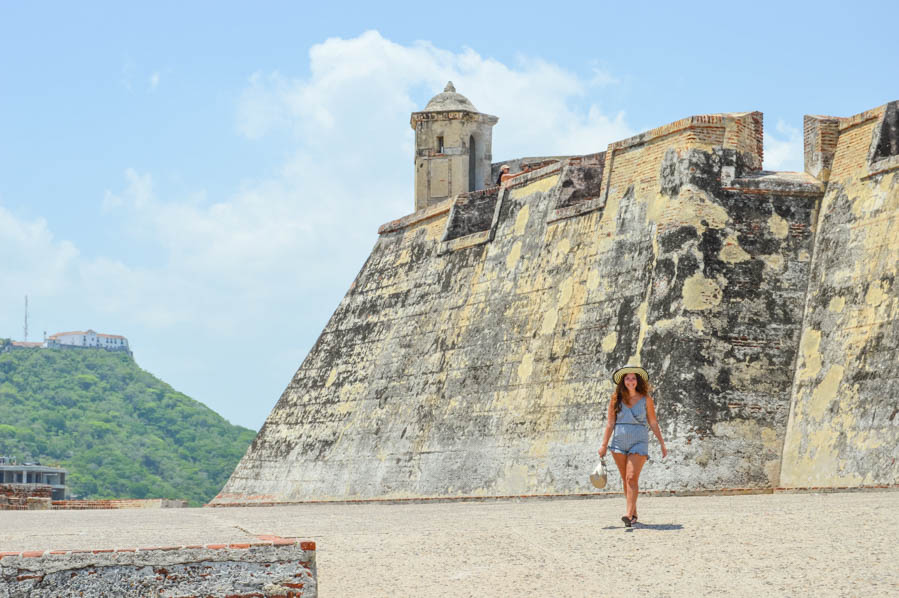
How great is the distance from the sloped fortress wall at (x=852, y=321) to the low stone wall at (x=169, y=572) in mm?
9302

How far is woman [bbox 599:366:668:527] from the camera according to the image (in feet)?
36.2

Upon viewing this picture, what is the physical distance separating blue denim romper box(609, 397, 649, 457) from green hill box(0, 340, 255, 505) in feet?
234

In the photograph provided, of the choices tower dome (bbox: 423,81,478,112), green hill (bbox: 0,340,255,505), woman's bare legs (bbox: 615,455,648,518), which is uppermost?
tower dome (bbox: 423,81,478,112)

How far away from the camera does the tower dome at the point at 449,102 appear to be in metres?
30.8

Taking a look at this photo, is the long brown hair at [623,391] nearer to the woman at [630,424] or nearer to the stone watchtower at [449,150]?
the woman at [630,424]

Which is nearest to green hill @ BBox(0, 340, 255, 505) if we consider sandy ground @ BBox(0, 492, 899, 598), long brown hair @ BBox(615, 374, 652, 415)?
sandy ground @ BBox(0, 492, 899, 598)

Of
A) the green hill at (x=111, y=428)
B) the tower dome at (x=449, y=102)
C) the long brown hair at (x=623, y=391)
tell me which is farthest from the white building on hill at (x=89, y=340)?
the long brown hair at (x=623, y=391)

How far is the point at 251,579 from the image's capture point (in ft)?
24.7

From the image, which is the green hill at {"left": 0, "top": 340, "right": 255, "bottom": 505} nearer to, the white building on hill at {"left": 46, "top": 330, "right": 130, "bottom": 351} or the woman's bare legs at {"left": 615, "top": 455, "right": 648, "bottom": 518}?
the white building on hill at {"left": 46, "top": 330, "right": 130, "bottom": 351}

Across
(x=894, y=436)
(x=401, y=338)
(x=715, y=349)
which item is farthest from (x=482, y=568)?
(x=401, y=338)

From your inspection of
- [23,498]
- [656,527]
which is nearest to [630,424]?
[656,527]

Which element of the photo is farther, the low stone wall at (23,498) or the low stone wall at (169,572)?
the low stone wall at (23,498)

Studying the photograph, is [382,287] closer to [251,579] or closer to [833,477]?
[833,477]

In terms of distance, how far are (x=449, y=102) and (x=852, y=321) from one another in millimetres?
15631
